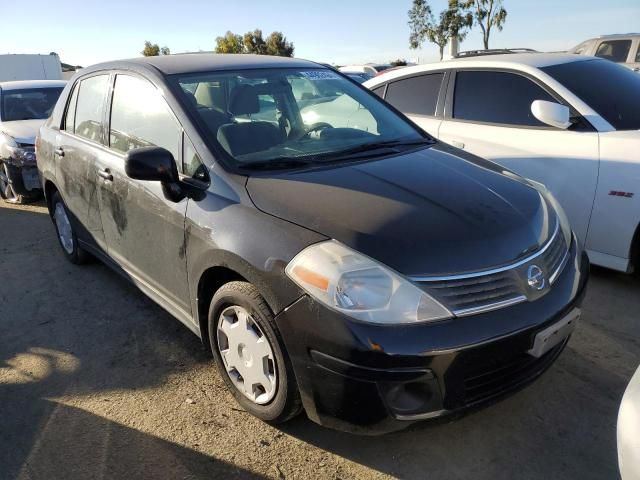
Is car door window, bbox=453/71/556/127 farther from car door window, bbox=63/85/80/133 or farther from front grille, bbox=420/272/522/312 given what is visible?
car door window, bbox=63/85/80/133

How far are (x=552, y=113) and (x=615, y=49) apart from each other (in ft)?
31.4

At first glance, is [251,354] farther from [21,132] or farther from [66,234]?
[21,132]

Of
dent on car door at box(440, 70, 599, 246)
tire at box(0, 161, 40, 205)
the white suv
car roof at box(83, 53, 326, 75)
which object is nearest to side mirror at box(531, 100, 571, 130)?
the white suv

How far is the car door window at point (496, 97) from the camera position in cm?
419

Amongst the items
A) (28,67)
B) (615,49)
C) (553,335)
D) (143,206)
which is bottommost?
(553,335)

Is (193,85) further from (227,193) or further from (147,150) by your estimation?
(227,193)

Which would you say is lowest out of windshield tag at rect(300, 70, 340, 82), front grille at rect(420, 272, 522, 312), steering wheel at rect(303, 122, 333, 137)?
front grille at rect(420, 272, 522, 312)

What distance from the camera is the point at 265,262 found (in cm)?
217

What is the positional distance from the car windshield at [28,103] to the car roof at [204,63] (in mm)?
4797

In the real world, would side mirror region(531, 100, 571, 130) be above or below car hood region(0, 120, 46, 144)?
above

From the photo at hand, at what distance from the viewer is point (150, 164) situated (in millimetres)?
2520

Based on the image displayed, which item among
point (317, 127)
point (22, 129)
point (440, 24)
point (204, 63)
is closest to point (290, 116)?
point (317, 127)

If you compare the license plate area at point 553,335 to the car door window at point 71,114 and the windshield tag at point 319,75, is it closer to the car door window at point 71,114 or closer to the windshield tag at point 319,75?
the windshield tag at point 319,75

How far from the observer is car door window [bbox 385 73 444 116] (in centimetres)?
489
